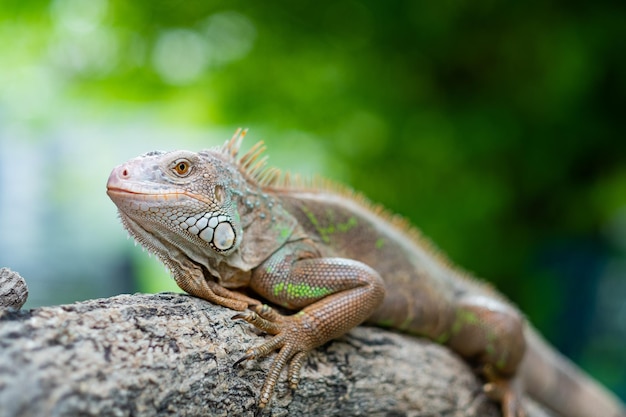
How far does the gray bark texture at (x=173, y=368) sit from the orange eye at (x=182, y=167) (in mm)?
777

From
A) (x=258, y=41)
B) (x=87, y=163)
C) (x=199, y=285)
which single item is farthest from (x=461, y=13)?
(x=199, y=285)

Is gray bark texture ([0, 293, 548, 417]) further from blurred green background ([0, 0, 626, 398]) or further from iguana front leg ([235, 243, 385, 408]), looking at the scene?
blurred green background ([0, 0, 626, 398])

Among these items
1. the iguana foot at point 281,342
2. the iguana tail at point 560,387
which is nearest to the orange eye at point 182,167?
the iguana foot at point 281,342

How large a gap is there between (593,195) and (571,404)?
4254mm

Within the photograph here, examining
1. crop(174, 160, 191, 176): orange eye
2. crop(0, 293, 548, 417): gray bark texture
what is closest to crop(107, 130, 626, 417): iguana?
crop(174, 160, 191, 176): orange eye

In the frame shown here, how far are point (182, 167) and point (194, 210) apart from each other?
29 centimetres

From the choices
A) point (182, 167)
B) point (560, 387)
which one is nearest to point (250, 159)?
point (182, 167)

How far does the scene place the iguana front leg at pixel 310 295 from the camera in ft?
12.0

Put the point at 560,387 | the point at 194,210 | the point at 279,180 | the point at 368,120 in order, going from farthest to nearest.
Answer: the point at 368,120 → the point at 560,387 → the point at 279,180 → the point at 194,210

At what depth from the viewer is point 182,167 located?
3.59 metres

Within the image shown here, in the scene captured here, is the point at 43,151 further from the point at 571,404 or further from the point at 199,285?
the point at 571,404

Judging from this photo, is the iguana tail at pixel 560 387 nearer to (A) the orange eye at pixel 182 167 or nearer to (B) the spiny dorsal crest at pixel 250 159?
(B) the spiny dorsal crest at pixel 250 159

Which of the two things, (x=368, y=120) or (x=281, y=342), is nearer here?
(x=281, y=342)

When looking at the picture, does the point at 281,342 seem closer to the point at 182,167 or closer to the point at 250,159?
the point at 182,167
